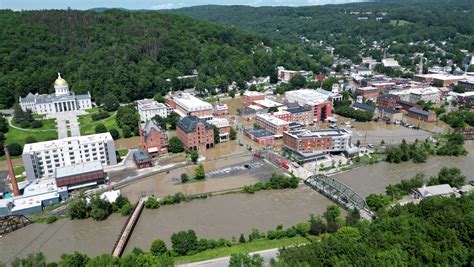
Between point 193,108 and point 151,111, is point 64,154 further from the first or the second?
point 193,108

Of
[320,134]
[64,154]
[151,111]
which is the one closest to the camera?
[64,154]

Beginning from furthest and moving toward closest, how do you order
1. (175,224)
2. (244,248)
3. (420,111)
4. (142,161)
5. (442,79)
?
(442,79), (420,111), (142,161), (175,224), (244,248)

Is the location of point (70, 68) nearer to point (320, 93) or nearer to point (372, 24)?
point (320, 93)

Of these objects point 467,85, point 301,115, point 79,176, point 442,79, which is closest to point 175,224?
point 79,176

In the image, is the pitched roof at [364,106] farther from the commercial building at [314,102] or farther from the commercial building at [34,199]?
the commercial building at [34,199]

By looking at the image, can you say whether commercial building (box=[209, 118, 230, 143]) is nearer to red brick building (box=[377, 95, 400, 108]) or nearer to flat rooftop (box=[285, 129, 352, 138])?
flat rooftop (box=[285, 129, 352, 138])

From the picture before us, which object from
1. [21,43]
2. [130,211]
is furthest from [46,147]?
[21,43]
